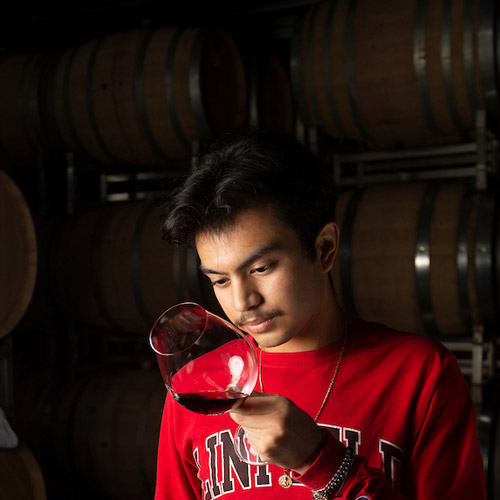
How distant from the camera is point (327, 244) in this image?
119 centimetres

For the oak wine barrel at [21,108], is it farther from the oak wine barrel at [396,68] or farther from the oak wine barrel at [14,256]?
the oak wine barrel at [396,68]

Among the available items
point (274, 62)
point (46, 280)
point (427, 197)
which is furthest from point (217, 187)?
point (274, 62)

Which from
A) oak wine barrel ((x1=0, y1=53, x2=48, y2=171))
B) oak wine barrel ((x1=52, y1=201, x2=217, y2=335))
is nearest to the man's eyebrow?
oak wine barrel ((x1=52, y1=201, x2=217, y2=335))

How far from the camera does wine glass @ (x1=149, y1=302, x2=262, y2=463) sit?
2.87ft

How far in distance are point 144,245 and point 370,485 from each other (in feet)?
7.84

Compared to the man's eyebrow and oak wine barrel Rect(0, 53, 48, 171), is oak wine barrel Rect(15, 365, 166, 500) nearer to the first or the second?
oak wine barrel Rect(0, 53, 48, 171)

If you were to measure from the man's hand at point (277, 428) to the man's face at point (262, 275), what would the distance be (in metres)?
0.18

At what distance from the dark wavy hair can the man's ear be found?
0.01 metres

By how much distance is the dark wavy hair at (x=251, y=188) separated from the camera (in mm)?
1077

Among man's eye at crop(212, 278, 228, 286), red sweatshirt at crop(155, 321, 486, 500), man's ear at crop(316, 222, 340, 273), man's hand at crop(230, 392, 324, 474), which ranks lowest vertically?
red sweatshirt at crop(155, 321, 486, 500)

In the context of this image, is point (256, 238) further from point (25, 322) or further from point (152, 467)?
point (25, 322)

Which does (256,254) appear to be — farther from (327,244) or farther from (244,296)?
(327,244)

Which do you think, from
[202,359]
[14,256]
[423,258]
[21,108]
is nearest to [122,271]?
[14,256]

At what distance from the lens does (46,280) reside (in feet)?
11.4
